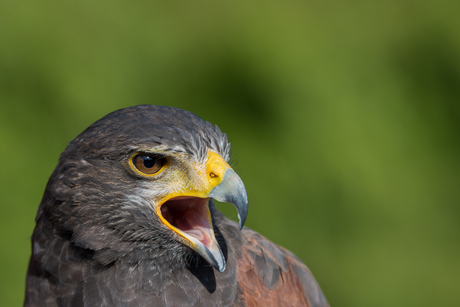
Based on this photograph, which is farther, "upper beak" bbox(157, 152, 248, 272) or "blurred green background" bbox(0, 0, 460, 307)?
"blurred green background" bbox(0, 0, 460, 307)

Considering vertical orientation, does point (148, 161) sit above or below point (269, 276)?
above

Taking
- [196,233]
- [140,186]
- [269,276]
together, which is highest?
[140,186]

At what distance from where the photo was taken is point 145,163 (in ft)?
4.48

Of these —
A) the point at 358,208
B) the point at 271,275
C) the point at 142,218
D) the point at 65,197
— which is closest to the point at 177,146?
the point at 142,218

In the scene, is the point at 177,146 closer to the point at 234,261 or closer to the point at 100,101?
the point at 234,261

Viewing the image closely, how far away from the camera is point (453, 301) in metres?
3.47

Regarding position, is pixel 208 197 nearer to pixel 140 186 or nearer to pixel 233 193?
pixel 233 193

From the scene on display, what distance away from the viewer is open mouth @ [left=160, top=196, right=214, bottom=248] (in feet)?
4.74

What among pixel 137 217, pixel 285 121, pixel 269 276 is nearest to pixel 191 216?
pixel 137 217

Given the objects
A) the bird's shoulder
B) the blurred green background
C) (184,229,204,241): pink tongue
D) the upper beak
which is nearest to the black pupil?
the upper beak

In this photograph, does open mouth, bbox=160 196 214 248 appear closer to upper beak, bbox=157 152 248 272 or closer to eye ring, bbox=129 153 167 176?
upper beak, bbox=157 152 248 272

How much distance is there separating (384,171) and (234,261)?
7.00 feet

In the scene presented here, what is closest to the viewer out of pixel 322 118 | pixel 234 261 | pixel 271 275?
pixel 234 261

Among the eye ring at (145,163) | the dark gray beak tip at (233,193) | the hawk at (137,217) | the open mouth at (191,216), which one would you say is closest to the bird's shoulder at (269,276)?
the hawk at (137,217)
